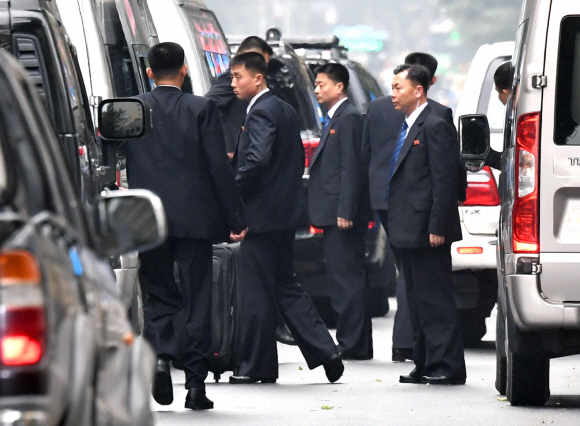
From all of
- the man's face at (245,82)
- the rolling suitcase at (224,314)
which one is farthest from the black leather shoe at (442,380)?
the man's face at (245,82)

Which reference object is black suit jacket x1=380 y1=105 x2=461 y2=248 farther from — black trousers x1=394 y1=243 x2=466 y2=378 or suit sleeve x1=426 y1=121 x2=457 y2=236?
black trousers x1=394 y1=243 x2=466 y2=378

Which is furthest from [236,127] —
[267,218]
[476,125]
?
[476,125]

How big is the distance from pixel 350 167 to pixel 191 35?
69.2 inches

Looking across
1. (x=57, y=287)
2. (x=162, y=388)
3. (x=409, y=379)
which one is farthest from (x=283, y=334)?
(x=57, y=287)

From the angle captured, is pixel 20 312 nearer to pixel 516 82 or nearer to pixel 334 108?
pixel 516 82

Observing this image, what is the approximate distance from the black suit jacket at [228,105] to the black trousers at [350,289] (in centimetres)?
98

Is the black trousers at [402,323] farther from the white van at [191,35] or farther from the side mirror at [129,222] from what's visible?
the side mirror at [129,222]

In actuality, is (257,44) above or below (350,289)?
above

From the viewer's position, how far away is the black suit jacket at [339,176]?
11.0 meters

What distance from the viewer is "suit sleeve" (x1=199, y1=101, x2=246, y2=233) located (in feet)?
27.3

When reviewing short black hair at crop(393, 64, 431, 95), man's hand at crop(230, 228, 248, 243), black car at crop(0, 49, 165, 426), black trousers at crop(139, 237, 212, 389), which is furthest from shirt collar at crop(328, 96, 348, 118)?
black car at crop(0, 49, 165, 426)

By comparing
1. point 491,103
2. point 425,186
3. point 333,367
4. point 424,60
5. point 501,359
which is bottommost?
point 333,367

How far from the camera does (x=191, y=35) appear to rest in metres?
11.9

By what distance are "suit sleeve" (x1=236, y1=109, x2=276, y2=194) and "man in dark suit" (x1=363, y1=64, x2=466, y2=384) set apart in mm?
784
